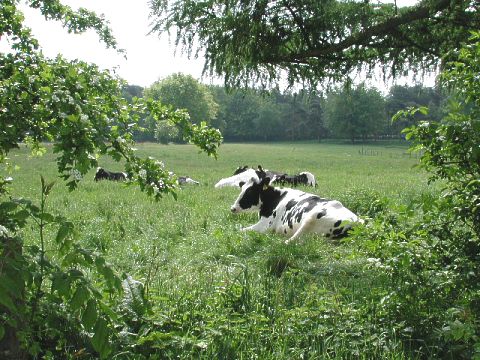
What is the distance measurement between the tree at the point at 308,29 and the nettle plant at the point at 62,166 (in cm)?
287

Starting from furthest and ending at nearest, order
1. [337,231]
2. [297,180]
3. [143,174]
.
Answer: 1. [297,180]
2. [337,231]
3. [143,174]

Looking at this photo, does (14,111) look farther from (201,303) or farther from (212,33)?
(212,33)

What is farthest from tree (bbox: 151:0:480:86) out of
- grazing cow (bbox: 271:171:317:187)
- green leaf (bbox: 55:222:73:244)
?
grazing cow (bbox: 271:171:317:187)

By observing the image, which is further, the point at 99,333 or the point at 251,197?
the point at 251,197

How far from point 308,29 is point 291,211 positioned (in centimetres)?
334

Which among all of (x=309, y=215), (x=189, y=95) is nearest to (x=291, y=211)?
(x=309, y=215)

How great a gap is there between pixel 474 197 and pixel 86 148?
2.74 meters

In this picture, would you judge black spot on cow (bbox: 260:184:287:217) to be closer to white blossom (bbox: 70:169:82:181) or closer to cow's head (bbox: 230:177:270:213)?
cow's head (bbox: 230:177:270:213)

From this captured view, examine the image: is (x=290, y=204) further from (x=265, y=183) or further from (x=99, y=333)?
(x=99, y=333)

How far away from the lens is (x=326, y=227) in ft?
24.7

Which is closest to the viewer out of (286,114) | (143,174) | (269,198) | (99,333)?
(99,333)

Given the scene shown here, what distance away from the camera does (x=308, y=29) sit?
20.6 feet

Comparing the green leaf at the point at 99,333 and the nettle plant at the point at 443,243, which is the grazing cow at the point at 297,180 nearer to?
the nettle plant at the point at 443,243

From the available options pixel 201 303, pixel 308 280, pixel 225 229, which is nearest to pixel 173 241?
pixel 225 229
